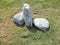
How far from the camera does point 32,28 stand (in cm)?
323

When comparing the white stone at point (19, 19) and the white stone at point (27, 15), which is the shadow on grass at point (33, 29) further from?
the white stone at point (19, 19)

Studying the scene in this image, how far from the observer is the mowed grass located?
3.04 m

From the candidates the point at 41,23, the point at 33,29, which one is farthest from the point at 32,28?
the point at 41,23

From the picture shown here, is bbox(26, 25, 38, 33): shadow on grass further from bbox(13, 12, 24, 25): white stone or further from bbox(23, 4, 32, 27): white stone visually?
bbox(13, 12, 24, 25): white stone

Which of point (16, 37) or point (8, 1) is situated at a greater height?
point (8, 1)

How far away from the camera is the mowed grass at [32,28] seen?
9.97ft

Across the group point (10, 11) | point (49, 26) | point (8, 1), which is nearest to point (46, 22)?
point (49, 26)

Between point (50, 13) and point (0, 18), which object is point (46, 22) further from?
point (0, 18)

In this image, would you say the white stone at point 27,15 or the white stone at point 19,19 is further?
the white stone at point 19,19

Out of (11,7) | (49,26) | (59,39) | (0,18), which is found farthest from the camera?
(11,7)

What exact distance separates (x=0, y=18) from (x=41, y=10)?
0.76m

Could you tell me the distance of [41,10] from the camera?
3645 millimetres

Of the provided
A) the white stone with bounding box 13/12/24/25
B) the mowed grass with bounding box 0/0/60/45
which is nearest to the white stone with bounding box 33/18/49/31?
the mowed grass with bounding box 0/0/60/45

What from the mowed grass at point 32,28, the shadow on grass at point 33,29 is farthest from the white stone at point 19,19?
the shadow on grass at point 33,29
